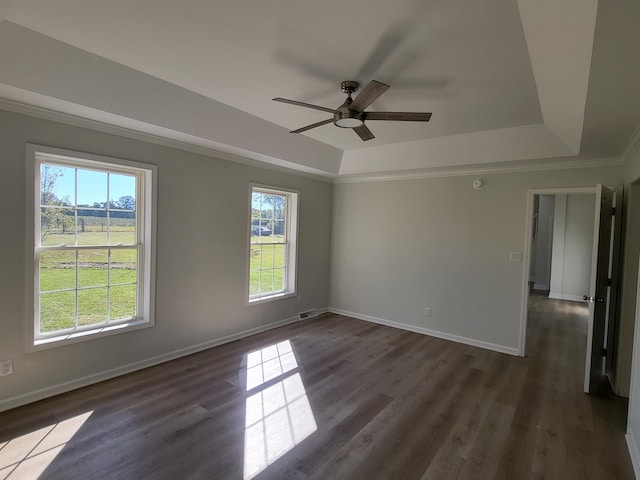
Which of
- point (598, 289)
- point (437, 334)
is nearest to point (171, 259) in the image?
point (437, 334)

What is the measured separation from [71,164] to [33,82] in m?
0.86

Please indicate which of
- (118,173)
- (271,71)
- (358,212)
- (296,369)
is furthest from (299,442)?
(358,212)

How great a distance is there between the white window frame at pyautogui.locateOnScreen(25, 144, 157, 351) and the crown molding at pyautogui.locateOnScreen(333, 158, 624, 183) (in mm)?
3144

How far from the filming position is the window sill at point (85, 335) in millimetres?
2781

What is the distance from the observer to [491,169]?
427 cm

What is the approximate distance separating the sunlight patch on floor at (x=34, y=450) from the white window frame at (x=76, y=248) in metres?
0.71

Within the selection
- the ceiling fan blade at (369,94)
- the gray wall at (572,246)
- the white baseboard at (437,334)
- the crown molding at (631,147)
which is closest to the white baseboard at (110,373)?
the white baseboard at (437,334)

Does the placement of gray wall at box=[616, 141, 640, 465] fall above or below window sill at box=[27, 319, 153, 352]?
above

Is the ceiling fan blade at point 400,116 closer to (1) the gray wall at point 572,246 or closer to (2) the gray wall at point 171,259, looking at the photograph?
(2) the gray wall at point 171,259

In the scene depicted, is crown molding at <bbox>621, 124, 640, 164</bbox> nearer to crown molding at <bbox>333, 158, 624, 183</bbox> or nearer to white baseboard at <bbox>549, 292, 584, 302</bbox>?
crown molding at <bbox>333, 158, 624, 183</bbox>

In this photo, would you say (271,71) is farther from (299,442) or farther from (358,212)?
Answer: (358,212)

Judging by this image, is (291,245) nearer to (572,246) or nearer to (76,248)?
(76,248)

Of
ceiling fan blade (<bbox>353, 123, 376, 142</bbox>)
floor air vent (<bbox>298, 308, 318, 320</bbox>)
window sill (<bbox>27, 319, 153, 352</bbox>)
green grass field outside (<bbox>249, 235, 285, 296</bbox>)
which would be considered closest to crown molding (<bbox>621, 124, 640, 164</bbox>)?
ceiling fan blade (<bbox>353, 123, 376, 142</bbox>)

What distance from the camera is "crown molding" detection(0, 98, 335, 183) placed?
2562 mm
